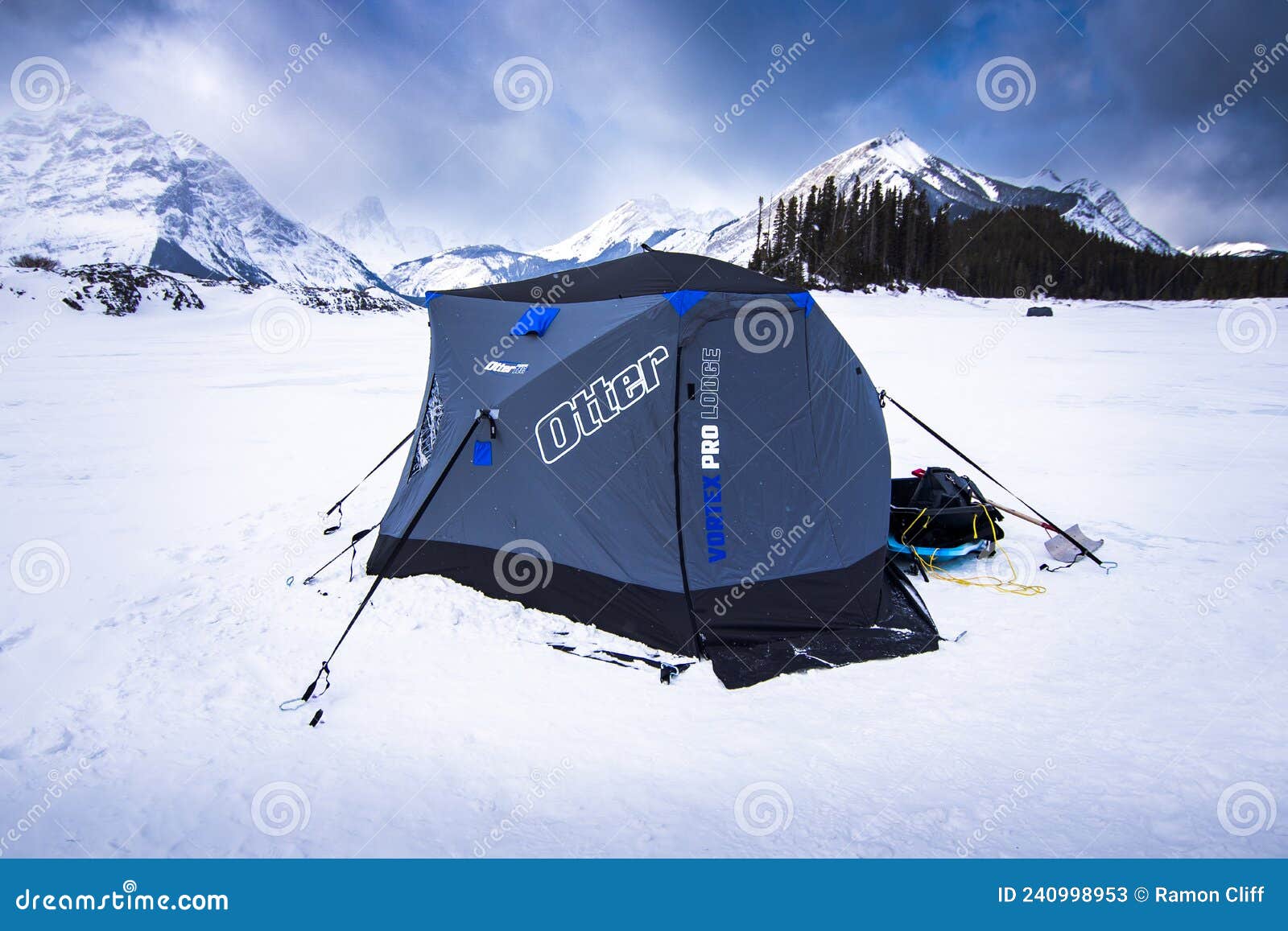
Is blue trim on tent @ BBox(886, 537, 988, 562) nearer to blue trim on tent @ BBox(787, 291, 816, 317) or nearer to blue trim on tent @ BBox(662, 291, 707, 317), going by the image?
blue trim on tent @ BBox(787, 291, 816, 317)

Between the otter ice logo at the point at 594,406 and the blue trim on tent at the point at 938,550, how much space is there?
2.95 meters

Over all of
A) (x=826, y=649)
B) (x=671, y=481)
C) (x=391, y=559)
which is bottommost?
(x=391, y=559)

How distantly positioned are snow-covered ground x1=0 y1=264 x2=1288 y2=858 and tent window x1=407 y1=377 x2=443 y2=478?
123 centimetres

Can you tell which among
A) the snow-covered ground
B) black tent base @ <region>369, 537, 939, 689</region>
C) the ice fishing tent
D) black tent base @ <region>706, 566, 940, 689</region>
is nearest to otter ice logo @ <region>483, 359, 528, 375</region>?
the ice fishing tent

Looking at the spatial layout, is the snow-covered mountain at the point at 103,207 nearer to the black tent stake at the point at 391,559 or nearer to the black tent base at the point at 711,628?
the black tent stake at the point at 391,559

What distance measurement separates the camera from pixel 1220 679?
13.5 feet

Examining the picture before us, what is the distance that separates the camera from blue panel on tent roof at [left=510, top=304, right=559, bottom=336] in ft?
17.4

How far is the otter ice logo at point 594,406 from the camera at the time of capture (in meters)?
4.86

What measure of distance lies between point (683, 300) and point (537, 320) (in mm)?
1361

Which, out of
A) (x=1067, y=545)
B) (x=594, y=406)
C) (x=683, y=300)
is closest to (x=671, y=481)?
(x=594, y=406)

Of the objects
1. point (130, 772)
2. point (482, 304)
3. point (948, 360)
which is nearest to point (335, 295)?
point (948, 360)

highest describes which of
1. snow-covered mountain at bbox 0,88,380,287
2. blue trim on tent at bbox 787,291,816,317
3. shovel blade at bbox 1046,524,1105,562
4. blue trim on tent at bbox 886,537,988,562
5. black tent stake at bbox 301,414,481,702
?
blue trim on tent at bbox 787,291,816,317

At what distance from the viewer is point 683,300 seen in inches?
190

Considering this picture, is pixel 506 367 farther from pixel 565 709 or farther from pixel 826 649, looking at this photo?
pixel 826 649
